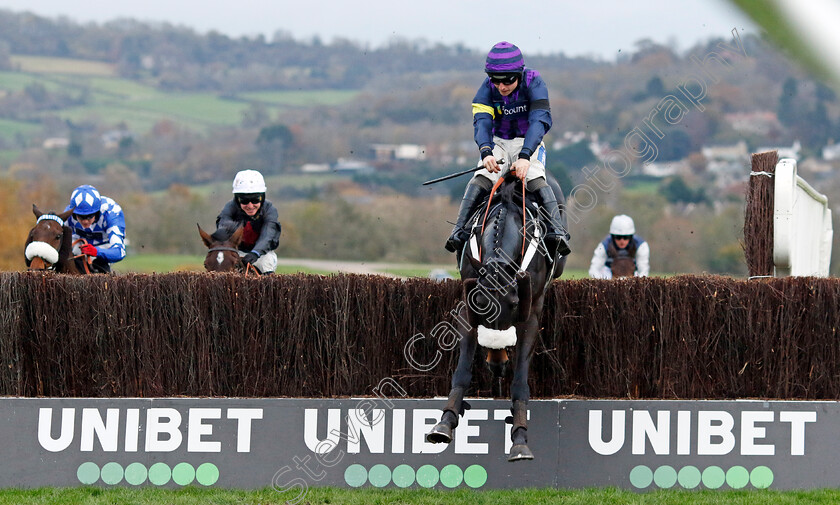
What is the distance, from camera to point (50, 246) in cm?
812

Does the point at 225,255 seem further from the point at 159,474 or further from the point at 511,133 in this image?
the point at 511,133

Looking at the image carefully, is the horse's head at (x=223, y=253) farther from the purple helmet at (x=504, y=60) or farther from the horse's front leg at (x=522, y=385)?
the horse's front leg at (x=522, y=385)

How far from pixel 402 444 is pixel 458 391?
79 cm

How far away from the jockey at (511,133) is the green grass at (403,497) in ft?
4.87

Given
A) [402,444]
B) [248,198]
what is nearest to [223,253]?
[248,198]

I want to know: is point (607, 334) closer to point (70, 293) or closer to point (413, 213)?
point (70, 293)

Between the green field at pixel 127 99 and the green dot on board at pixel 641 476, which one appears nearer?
the green dot on board at pixel 641 476

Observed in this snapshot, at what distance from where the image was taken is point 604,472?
6.23 meters

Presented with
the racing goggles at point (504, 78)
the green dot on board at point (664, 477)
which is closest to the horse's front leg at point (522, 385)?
the green dot on board at point (664, 477)

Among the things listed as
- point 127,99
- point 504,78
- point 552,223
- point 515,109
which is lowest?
point 552,223

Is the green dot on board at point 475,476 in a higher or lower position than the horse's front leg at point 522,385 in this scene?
lower

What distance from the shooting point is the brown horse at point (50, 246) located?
804 centimetres

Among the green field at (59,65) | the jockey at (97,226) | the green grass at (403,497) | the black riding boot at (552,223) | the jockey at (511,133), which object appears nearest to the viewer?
the green grass at (403,497)

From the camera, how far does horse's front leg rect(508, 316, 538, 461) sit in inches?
218
